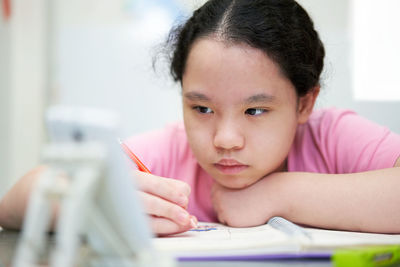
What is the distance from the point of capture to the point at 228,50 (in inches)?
25.4

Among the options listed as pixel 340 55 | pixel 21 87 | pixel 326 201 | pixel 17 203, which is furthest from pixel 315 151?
pixel 21 87

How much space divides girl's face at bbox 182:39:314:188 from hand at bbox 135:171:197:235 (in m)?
0.12

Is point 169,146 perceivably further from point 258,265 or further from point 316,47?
point 258,265

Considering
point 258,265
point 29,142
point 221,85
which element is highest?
point 221,85

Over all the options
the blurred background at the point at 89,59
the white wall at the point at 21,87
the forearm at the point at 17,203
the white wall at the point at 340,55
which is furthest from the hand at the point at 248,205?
the white wall at the point at 21,87

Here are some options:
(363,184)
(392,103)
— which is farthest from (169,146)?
(392,103)

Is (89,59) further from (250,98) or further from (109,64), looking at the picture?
(250,98)

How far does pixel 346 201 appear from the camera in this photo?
23.9 inches

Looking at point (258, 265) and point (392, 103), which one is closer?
point (258, 265)

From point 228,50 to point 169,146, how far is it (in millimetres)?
305

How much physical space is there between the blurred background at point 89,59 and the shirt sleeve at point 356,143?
2.55 ft

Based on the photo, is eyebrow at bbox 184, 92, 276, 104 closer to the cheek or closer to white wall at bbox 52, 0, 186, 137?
the cheek

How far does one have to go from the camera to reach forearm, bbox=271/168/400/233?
1.93 ft

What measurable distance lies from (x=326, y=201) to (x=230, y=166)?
0.15 m
